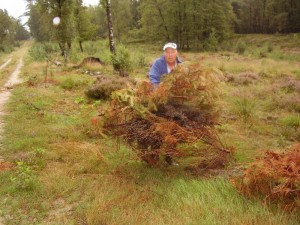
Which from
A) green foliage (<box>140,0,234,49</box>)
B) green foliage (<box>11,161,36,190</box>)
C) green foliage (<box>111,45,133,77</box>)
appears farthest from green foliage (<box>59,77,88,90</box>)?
green foliage (<box>140,0,234,49</box>)

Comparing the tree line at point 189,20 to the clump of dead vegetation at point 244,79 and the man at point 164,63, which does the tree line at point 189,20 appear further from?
the man at point 164,63

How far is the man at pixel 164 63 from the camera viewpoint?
569 cm

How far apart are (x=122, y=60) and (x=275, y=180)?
562 inches

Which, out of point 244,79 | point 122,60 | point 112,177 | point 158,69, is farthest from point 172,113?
point 122,60

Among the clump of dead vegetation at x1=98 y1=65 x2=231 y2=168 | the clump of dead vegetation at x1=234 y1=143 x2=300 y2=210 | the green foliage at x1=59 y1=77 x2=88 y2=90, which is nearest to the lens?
the clump of dead vegetation at x1=234 y1=143 x2=300 y2=210

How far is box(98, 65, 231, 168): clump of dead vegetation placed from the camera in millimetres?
4953

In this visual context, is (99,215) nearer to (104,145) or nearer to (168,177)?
(168,177)

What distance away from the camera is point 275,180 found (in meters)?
3.91

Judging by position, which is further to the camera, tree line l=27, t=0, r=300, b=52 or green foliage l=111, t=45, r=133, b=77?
tree line l=27, t=0, r=300, b=52

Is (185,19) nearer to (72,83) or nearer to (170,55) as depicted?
(72,83)

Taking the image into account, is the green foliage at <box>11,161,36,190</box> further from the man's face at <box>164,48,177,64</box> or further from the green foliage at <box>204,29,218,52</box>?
the green foliage at <box>204,29,218,52</box>

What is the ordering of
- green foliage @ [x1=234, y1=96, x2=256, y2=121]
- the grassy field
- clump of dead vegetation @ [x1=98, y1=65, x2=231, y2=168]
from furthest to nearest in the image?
green foliage @ [x1=234, y1=96, x2=256, y2=121] < clump of dead vegetation @ [x1=98, y1=65, x2=231, y2=168] < the grassy field

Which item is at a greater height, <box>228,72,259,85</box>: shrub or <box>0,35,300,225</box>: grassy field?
<box>228,72,259,85</box>: shrub

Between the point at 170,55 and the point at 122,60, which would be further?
the point at 122,60
